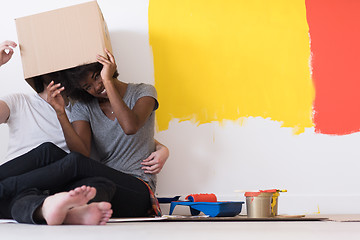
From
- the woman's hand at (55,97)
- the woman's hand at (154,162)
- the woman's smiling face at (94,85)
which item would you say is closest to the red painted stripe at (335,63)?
the woman's hand at (154,162)

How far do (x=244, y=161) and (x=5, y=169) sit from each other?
1.09 metres

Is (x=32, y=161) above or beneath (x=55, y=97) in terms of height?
beneath

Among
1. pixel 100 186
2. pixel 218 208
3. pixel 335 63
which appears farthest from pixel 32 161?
pixel 335 63

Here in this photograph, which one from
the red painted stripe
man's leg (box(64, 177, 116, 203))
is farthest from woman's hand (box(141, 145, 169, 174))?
the red painted stripe

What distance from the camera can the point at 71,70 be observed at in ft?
5.78

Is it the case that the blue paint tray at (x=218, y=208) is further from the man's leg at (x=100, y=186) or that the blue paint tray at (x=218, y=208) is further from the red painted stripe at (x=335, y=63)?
the red painted stripe at (x=335, y=63)

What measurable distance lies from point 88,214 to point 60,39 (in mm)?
732

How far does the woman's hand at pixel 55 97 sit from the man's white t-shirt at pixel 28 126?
0.54 feet

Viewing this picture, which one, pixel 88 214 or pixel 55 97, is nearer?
pixel 88 214

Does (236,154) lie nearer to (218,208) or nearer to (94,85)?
(218,208)

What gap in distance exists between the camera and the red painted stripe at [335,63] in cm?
223

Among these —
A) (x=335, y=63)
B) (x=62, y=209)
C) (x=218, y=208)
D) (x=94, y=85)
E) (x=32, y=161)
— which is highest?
(x=335, y=63)

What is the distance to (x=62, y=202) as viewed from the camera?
116 centimetres

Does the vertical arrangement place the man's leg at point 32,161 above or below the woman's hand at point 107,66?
below
